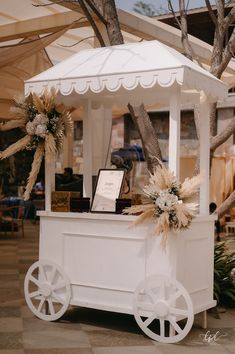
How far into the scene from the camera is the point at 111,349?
4758 mm

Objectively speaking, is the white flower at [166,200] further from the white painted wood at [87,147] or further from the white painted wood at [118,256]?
the white painted wood at [87,147]

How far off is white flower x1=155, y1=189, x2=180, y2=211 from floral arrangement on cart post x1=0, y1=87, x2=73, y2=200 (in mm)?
1132

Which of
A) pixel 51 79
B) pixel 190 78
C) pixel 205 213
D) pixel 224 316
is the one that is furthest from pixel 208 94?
pixel 224 316

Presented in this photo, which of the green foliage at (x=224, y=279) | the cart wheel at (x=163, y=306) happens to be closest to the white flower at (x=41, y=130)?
the cart wheel at (x=163, y=306)

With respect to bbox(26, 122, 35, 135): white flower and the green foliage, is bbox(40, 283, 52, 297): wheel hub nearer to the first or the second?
bbox(26, 122, 35, 135): white flower

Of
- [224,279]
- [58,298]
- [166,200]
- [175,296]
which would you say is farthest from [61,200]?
[224,279]

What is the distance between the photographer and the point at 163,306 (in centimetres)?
496

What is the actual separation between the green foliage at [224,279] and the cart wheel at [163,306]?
1484 millimetres

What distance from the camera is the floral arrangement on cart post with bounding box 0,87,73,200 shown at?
555 cm

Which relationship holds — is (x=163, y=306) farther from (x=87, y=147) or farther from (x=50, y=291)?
(x=87, y=147)

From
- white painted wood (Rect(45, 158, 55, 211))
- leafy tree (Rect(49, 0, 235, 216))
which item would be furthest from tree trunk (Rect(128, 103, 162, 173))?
white painted wood (Rect(45, 158, 55, 211))

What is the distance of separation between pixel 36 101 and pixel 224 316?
2.72 m

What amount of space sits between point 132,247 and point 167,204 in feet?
1.71

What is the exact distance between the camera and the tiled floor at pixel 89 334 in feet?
15.6
